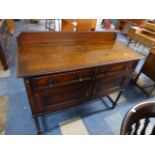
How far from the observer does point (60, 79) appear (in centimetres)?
92

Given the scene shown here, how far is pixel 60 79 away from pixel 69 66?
0.39ft

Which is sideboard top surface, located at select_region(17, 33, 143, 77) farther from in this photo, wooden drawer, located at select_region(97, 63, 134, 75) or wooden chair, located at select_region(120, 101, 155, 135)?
wooden chair, located at select_region(120, 101, 155, 135)

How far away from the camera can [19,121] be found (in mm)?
1410

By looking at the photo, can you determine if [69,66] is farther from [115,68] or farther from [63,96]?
[115,68]

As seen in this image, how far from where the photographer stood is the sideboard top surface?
32.9 inches

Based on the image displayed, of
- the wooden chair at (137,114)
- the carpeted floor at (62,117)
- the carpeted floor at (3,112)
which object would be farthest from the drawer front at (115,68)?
the carpeted floor at (3,112)

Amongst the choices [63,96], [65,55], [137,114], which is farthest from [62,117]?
[137,114]

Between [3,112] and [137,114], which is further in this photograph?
[3,112]

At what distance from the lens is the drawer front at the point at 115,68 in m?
1.05

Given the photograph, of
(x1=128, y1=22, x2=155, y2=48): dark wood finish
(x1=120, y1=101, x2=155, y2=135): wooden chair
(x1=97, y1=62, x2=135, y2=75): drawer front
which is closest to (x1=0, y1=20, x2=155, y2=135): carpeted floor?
(x1=97, y1=62, x2=135, y2=75): drawer front

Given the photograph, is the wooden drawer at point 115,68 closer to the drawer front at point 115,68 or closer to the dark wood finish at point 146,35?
the drawer front at point 115,68

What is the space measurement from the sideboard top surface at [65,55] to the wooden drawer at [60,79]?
0.05 m
